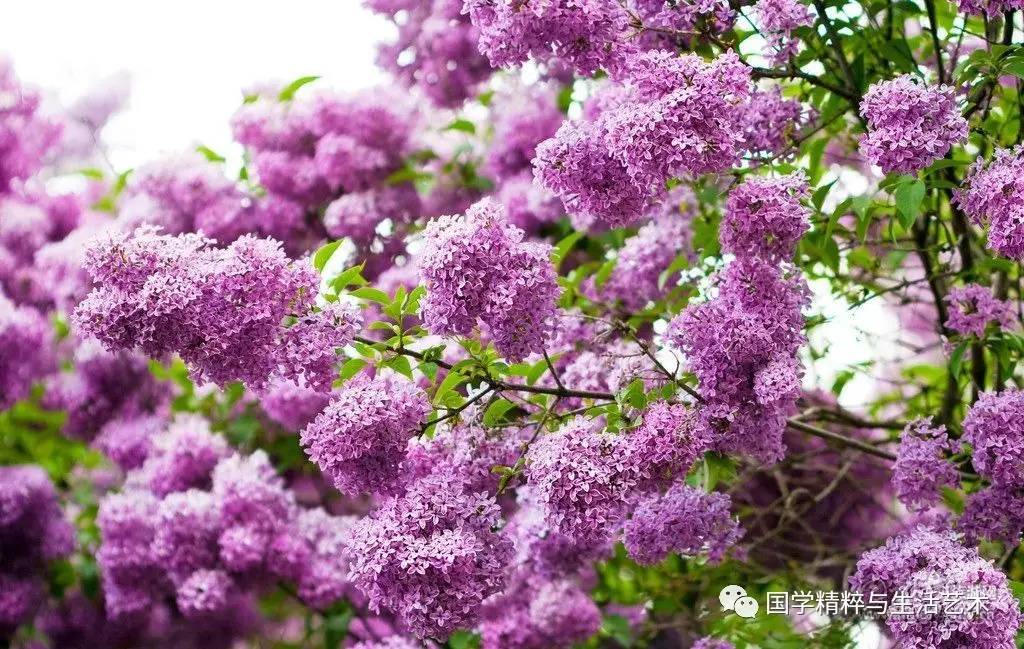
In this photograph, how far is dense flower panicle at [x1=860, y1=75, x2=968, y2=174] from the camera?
1.94 metres

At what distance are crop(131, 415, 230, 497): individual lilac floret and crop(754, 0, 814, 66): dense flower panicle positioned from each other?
80.4 inches

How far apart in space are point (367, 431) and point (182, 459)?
1.59 metres

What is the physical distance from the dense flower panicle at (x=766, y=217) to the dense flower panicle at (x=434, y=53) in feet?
5.50

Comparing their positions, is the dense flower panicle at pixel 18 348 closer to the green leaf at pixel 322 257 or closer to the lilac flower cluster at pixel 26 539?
the lilac flower cluster at pixel 26 539

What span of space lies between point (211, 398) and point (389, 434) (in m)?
1.96

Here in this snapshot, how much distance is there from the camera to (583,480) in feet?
6.24

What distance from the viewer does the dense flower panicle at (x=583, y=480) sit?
75.0 inches

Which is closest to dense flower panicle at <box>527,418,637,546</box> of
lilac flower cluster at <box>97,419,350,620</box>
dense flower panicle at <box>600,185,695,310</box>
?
dense flower panicle at <box>600,185,695,310</box>

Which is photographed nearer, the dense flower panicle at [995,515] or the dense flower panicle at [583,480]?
the dense flower panicle at [583,480]

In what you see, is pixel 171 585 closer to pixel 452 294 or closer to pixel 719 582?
pixel 719 582

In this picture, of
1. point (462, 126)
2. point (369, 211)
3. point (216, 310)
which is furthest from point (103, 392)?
point (216, 310)

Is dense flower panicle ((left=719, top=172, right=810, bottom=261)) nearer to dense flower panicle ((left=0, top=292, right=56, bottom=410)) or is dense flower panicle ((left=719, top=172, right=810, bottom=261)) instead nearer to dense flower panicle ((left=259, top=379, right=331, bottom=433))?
dense flower panicle ((left=259, top=379, right=331, bottom=433))

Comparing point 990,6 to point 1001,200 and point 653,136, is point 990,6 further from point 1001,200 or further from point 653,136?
point 653,136

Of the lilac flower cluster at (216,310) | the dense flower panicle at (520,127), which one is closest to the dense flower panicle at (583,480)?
the lilac flower cluster at (216,310)
